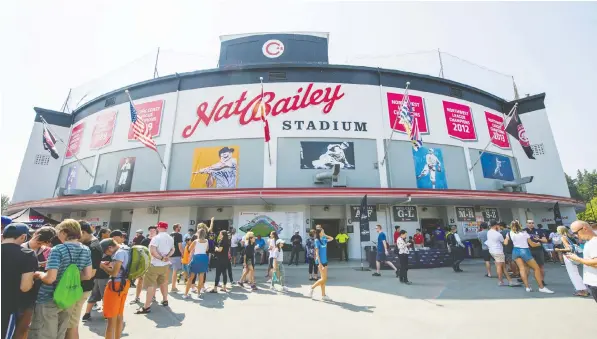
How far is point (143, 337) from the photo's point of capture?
4.38m

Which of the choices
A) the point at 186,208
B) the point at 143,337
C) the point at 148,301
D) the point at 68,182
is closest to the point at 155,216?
the point at 186,208

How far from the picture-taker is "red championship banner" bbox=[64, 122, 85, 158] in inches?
867

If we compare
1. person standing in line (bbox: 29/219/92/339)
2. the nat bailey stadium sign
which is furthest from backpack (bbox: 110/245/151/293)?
the nat bailey stadium sign

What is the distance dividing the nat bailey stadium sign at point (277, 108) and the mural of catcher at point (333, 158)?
4.40 feet

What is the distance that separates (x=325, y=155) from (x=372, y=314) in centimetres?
1213

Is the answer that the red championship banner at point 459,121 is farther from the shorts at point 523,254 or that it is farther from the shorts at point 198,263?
the shorts at point 198,263

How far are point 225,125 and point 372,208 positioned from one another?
11.3m

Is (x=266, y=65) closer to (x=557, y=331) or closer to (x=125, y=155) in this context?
(x=125, y=155)

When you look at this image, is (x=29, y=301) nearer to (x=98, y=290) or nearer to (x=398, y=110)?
(x=98, y=290)

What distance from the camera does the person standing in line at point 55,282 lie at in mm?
3018

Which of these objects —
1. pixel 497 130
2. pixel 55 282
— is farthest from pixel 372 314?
pixel 497 130

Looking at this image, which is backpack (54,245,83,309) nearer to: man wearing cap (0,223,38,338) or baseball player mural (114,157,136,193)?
man wearing cap (0,223,38,338)

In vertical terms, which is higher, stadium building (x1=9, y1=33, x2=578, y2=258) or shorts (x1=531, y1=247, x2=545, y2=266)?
stadium building (x1=9, y1=33, x2=578, y2=258)

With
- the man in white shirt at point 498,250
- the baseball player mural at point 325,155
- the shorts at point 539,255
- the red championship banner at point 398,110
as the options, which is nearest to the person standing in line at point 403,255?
the man in white shirt at point 498,250
